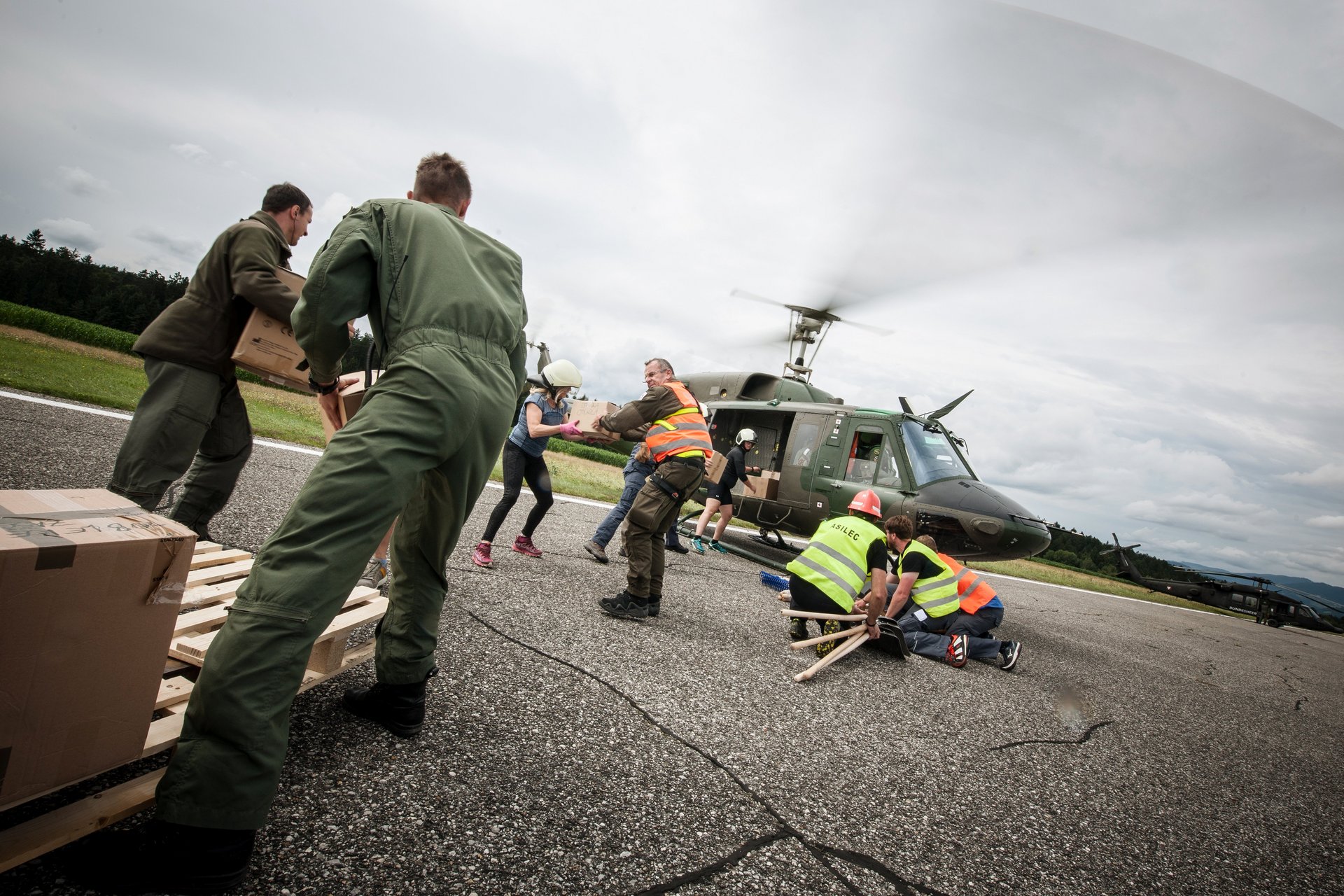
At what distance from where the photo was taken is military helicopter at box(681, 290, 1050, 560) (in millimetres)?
7113

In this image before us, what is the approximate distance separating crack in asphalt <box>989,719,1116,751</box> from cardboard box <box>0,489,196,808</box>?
3809 millimetres

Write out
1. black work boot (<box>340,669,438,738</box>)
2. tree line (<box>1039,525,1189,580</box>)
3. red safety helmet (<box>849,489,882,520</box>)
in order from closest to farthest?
black work boot (<box>340,669,438,738</box>)
red safety helmet (<box>849,489,882,520</box>)
tree line (<box>1039,525,1189,580</box>)

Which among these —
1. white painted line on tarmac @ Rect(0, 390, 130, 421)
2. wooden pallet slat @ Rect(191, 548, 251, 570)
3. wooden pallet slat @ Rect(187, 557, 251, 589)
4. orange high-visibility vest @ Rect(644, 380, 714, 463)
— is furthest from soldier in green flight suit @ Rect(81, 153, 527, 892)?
white painted line on tarmac @ Rect(0, 390, 130, 421)

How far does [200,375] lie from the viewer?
2.77 meters

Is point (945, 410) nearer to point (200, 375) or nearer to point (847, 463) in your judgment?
point (847, 463)

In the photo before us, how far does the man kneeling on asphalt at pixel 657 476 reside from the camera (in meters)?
4.40

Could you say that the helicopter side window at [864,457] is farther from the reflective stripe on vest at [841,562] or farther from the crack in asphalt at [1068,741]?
the crack in asphalt at [1068,741]

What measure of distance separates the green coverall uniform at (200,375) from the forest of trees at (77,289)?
44.9 m

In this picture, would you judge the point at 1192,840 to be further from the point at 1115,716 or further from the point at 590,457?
the point at 590,457

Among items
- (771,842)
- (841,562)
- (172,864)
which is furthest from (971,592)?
(172,864)

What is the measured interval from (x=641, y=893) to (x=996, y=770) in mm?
2321

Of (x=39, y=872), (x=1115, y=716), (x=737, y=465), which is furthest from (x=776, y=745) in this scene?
(x=737, y=465)

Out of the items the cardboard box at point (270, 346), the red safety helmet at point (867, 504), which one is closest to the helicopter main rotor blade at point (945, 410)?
the red safety helmet at point (867, 504)

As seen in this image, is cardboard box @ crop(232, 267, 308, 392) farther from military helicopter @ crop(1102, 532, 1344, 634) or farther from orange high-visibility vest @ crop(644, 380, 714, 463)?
military helicopter @ crop(1102, 532, 1344, 634)
